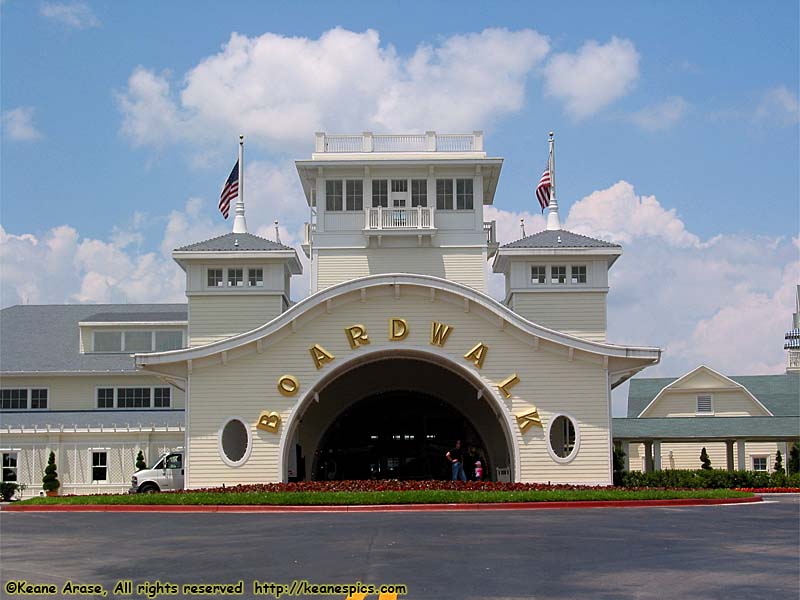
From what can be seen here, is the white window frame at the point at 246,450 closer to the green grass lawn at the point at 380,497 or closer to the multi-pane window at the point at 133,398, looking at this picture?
the green grass lawn at the point at 380,497

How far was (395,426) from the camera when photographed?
46312mm

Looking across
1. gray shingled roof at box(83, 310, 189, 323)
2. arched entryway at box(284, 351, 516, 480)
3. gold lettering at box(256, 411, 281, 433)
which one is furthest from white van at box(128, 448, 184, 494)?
gray shingled roof at box(83, 310, 189, 323)

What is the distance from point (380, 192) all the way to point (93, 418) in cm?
1609

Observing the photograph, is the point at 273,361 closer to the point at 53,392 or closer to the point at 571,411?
the point at 571,411

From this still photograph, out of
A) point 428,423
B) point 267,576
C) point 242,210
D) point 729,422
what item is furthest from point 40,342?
point 267,576

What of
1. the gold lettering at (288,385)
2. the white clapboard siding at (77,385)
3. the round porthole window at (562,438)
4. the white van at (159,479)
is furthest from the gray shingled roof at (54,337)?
the round porthole window at (562,438)

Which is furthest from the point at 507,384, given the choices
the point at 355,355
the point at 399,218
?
the point at 399,218

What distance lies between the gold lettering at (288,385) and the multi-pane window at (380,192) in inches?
437

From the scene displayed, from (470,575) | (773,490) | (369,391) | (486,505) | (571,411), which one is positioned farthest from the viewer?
(369,391)

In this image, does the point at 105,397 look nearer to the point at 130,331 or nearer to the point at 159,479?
the point at 130,331

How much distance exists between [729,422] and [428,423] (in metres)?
14.9

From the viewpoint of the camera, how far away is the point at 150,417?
152 feet

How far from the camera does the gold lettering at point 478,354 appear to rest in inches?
1356

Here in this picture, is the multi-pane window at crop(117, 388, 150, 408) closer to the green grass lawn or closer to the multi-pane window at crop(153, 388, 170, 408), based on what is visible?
the multi-pane window at crop(153, 388, 170, 408)
